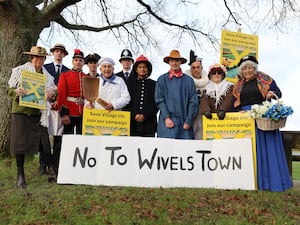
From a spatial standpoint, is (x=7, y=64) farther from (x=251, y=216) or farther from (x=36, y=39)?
(x=251, y=216)

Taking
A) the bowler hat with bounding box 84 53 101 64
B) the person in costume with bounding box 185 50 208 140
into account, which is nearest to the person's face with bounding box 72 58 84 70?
the bowler hat with bounding box 84 53 101 64

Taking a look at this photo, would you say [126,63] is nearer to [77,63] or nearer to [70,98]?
[77,63]

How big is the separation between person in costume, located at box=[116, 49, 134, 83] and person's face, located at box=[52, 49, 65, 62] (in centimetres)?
97

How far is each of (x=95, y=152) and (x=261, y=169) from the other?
2.45m

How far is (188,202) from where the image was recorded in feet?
18.4

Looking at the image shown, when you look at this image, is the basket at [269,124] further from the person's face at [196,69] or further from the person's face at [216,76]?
the person's face at [196,69]

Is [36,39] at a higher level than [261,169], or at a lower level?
higher

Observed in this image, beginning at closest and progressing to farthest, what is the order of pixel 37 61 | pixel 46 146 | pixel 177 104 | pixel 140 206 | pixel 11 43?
pixel 140 206, pixel 37 61, pixel 46 146, pixel 177 104, pixel 11 43

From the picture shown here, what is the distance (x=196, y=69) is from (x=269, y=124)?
159cm

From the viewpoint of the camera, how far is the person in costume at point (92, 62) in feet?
23.8

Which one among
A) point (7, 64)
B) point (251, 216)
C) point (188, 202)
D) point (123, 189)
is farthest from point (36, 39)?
point (251, 216)

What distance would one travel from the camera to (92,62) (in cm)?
729

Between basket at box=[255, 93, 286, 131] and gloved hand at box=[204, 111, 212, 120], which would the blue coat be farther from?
basket at box=[255, 93, 286, 131]

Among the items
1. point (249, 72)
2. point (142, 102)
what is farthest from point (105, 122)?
point (249, 72)
